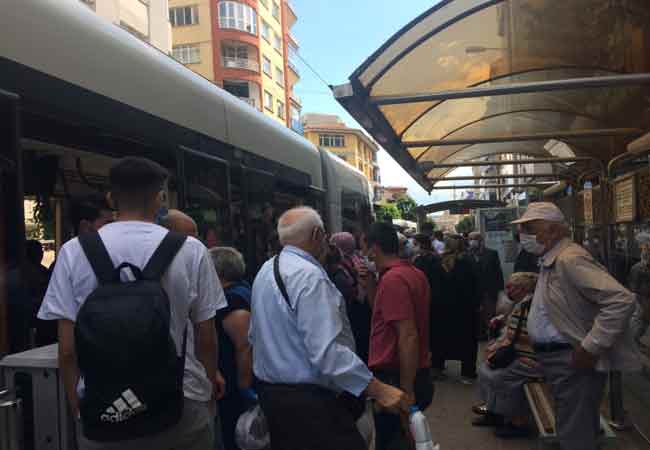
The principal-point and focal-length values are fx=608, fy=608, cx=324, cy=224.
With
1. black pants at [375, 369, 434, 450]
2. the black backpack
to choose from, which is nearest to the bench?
black pants at [375, 369, 434, 450]

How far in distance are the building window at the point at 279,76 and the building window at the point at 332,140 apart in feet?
93.2

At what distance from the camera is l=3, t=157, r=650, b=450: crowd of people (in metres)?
2.05

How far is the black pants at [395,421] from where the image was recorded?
3582mm

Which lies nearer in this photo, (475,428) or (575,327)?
(575,327)

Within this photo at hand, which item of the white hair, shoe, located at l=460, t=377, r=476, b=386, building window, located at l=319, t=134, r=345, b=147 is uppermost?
building window, located at l=319, t=134, r=345, b=147

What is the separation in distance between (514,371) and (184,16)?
150 feet

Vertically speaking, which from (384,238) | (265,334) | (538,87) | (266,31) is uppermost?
(266,31)

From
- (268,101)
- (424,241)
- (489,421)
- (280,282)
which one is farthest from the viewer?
(268,101)

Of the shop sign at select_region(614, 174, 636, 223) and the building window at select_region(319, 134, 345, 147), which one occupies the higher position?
the building window at select_region(319, 134, 345, 147)

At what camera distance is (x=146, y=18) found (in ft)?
96.0

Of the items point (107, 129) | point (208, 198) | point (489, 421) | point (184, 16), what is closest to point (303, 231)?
point (107, 129)

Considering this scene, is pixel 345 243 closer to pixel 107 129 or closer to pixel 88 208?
pixel 88 208

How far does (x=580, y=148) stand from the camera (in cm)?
819

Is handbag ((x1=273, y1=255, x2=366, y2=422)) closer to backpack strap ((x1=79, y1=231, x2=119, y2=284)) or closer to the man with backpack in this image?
the man with backpack
